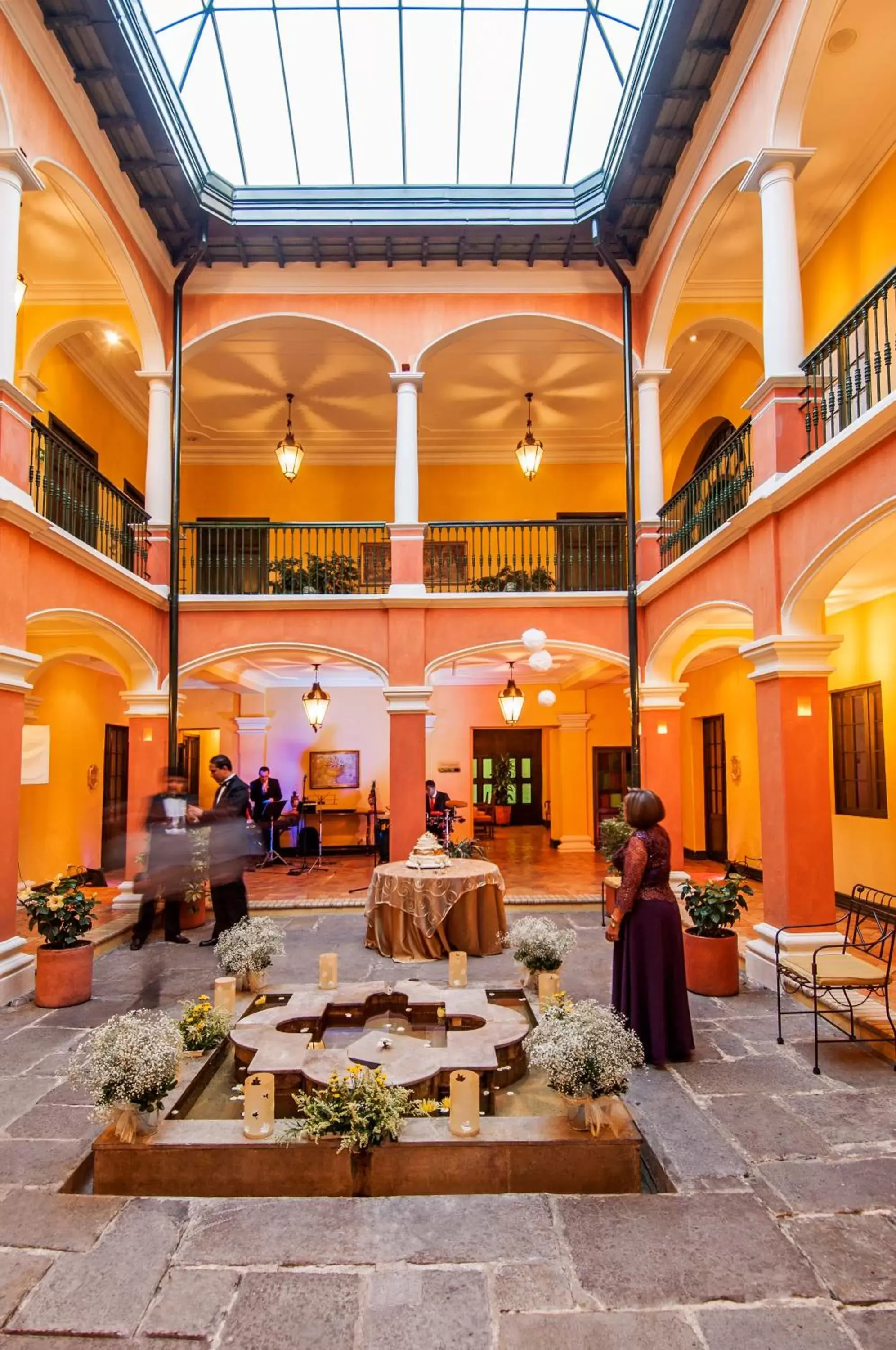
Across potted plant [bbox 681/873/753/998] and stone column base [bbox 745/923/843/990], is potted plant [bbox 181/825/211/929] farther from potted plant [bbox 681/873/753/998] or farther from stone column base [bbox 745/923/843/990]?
stone column base [bbox 745/923/843/990]

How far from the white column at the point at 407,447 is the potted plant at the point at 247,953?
6.08 m

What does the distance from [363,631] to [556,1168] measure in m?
7.99

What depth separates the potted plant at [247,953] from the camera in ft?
21.7

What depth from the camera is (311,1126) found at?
4.01 m

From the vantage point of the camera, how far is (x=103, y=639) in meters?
10.3

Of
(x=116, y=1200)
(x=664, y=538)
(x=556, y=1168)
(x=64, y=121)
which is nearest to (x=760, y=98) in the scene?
(x=664, y=538)

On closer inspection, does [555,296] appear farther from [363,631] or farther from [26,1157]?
[26,1157]

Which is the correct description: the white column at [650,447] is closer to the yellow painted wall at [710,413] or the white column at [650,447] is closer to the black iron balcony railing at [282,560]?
the yellow painted wall at [710,413]

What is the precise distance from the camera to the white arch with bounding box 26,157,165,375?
8172mm

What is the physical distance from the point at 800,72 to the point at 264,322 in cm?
720

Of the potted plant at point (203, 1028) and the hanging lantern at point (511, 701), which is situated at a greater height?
the hanging lantern at point (511, 701)

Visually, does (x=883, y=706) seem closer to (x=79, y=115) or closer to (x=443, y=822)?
(x=443, y=822)

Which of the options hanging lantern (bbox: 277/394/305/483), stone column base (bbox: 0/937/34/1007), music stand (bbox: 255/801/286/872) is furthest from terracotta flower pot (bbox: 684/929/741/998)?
music stand (bbox: 255/801/286/872)

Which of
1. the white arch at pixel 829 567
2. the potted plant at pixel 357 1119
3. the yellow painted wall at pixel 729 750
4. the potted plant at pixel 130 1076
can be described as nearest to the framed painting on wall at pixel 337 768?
the yellow painted wall at pixel 729 750
